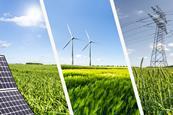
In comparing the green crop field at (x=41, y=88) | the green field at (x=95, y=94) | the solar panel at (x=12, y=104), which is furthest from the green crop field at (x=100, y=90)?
the solar panel at (x=12, y=104)

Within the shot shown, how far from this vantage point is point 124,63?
189 inches

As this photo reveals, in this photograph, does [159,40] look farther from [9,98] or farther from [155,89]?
[9,98]

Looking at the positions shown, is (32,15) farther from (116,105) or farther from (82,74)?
(116,105)

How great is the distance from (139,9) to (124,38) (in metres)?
0.30

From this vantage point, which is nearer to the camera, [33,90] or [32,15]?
[33,90]

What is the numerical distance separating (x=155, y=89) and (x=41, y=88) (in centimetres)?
141

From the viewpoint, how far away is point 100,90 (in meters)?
4.71

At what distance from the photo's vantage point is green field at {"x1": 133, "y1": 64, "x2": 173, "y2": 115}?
14.8 ft

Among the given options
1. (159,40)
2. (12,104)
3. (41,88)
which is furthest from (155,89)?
(41,88)

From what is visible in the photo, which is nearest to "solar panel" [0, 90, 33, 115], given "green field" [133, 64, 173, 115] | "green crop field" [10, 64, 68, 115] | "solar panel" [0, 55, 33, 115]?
"solar panel" [0, 55, 33, 115]

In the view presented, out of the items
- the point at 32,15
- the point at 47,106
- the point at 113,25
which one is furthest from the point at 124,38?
the point at 32,15

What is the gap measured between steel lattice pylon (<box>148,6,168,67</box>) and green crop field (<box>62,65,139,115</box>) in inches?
12.9

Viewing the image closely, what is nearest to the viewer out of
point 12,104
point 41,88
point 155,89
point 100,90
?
point 12,104

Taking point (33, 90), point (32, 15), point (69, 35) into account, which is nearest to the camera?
point (69, 35)
